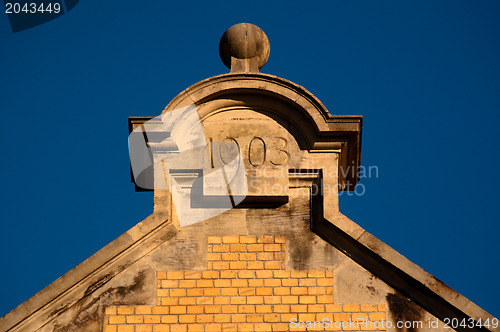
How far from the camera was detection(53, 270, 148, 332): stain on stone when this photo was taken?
12.2 meters

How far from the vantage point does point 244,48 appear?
14164 mm

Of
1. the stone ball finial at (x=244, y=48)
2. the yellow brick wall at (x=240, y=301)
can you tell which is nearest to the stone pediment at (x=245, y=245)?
the yellow brick wall at (x=240, y=301)

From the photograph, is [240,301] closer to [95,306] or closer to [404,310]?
[95,306]

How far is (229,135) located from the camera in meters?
13.4

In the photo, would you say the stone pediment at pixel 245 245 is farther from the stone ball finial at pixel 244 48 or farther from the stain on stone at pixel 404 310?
the stone ball finial at pixel 244 48

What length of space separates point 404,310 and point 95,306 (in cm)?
367

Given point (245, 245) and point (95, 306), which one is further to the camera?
point (245, 245)

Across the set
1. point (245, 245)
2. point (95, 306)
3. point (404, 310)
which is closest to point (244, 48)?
point (245, 245)

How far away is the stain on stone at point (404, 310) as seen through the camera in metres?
12.2

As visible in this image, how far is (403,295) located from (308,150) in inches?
89.2

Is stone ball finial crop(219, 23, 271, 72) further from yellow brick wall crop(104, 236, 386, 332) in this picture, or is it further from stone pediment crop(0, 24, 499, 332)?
yellow brick wall crop(104, 236, 386, 332)

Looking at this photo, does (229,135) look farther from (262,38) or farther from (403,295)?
(403,295)

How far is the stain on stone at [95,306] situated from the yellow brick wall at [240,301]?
10 centimetres

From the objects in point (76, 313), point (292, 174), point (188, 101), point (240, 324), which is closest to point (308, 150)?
point (292, 174)
